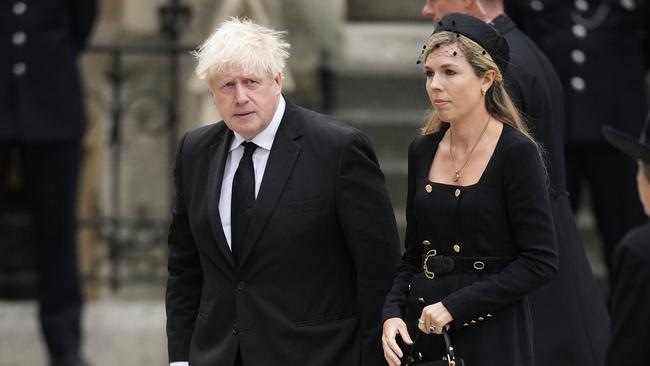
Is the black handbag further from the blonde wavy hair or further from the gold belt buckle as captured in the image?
the blonde wavy hair

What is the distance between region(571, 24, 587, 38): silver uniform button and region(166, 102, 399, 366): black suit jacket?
109 inches

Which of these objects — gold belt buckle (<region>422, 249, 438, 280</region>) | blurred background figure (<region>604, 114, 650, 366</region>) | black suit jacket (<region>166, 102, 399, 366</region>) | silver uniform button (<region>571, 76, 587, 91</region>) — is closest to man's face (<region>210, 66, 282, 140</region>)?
black suit jacket (<region>166, 102, 399, 366</region>)

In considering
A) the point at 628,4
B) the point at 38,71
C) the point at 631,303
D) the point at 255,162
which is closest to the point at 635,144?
the point at 631,303

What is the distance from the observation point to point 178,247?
15.5 ft

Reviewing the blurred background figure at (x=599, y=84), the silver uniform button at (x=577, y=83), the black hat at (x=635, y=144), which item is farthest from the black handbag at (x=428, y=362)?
the silver uniform button at (x=577, y=83)

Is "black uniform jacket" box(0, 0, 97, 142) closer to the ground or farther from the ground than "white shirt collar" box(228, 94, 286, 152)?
closer to the ground

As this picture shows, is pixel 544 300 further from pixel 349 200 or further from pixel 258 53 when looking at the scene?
pixel 258 53

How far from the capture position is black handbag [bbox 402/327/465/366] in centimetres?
409

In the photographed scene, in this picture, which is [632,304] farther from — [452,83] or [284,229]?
[284,229]

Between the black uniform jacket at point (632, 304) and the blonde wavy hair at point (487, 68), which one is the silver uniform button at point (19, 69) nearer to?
the blonde wavy hair at point (487, 68)

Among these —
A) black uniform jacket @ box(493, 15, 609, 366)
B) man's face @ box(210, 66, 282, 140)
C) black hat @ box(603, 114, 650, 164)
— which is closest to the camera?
black hat @ box(603, 114, 650, 164)

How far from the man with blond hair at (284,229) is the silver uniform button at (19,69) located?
2.85m

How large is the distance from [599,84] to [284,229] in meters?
3.12

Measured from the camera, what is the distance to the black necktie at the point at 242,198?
4.42m
